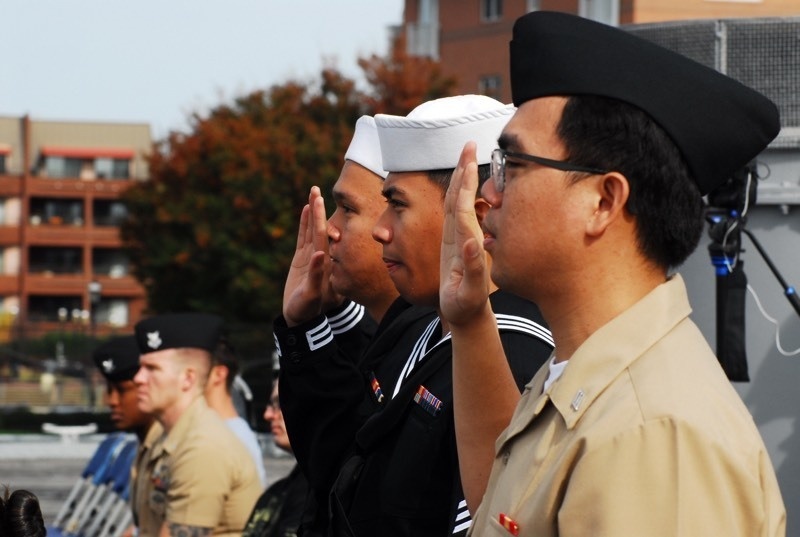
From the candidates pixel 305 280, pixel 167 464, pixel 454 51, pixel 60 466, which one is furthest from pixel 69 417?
pixel 305 280

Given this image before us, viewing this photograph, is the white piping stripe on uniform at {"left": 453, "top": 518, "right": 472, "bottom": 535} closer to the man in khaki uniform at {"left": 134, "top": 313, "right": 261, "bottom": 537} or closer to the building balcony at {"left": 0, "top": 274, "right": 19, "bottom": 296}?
the man in khaki uniform at {"left": 134, "top": 313, "right": 261, "bottom": 537}

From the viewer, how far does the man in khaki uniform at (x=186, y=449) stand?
7.03m

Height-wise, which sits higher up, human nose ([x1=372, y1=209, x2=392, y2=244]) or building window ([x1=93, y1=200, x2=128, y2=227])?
human nose ([x1=372, y1=209, x2=392, y2=244])

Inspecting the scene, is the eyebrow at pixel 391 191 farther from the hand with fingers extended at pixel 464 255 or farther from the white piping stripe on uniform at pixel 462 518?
the white piping stripe on uniform at pixel 462 518

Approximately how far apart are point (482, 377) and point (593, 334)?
0.50 meters

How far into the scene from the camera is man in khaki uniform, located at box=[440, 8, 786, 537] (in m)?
2.32

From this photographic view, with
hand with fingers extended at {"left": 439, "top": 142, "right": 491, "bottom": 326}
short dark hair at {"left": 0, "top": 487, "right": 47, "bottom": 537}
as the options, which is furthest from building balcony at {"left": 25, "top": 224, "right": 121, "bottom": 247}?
hand with fingers extended at {"left": 439, "top": 142, "right": 491, "bottom": 326}

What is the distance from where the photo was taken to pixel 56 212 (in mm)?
91875

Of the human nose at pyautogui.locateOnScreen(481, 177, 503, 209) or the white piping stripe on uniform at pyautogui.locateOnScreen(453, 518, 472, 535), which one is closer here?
the human nose at pyautogui.locateOnScreen(481, 177, 503, 209)

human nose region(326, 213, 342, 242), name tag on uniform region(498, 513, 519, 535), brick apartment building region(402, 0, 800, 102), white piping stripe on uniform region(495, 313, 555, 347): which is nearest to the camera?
name tag on uniform region(498, 513, 519, 535)

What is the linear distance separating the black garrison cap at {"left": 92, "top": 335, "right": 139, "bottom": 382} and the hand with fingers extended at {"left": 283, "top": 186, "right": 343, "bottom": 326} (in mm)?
4622

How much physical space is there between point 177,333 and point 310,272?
390cm

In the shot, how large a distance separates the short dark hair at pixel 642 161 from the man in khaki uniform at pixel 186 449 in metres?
4.65

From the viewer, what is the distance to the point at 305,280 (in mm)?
4262
